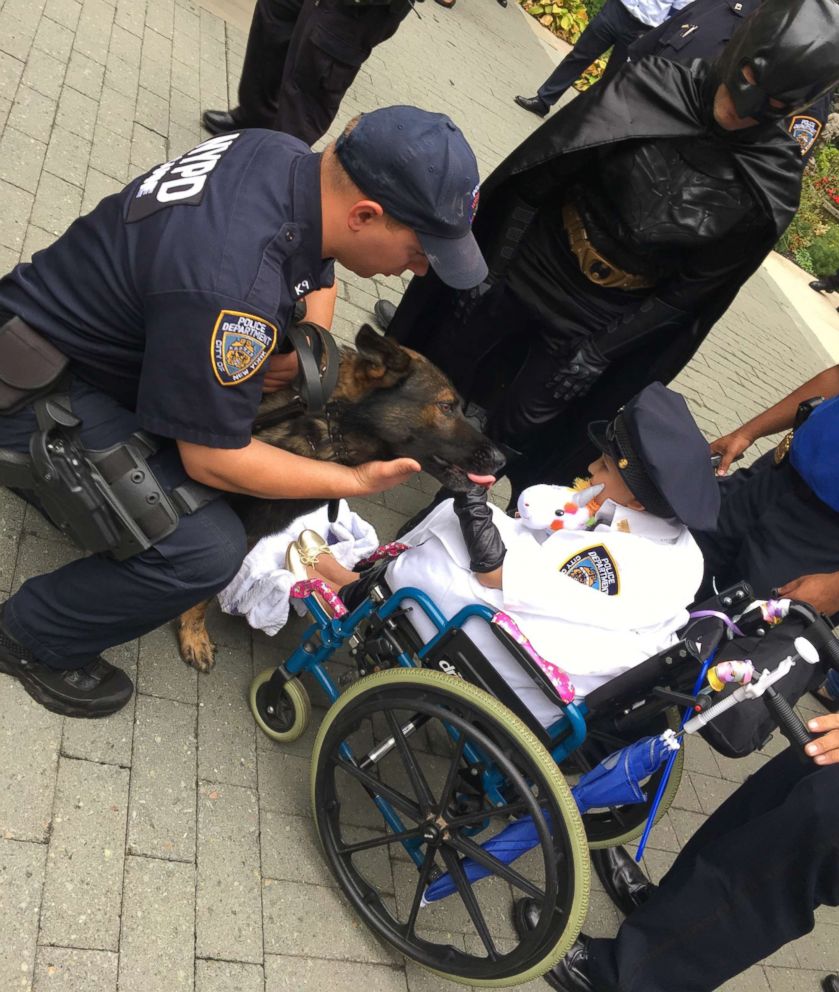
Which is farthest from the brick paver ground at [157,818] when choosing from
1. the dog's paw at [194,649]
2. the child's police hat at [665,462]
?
the child's police hat at [665,462]

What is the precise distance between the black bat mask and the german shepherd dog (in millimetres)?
1466

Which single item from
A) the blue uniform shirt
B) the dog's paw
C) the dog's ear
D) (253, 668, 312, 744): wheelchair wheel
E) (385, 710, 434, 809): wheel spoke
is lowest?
the dog's paw

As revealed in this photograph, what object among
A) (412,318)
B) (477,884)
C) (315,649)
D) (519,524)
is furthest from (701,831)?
(412,318)

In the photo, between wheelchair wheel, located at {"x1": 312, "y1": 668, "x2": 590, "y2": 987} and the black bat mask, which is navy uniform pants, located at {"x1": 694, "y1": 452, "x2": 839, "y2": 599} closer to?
the black bat mask

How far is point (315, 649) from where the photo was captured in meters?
2.62

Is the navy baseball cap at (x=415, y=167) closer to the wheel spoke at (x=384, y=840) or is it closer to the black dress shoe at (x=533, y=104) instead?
the wheel spoke at (x=384, y=840)

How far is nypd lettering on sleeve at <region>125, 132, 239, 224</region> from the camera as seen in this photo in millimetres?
1931

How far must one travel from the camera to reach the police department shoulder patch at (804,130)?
10.2 ft

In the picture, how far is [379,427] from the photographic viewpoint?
258cm

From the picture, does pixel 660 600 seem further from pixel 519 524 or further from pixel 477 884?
pixel 477 884

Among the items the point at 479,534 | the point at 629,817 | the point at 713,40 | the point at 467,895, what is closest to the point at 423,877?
the point at 467,895

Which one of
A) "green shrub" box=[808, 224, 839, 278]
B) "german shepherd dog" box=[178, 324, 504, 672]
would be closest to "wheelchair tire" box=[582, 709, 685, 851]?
"german shepherd dog" box=[178, 324, 504, 672]

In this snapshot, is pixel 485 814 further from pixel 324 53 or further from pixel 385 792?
pixel 324 53

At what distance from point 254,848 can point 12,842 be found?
701 mm
